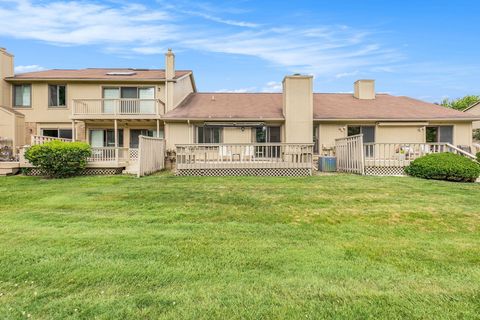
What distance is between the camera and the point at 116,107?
17.5 meters

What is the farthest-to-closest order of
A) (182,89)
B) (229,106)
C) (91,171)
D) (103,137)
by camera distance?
(182,89) < (229,106) < (103,137) < (91,171)

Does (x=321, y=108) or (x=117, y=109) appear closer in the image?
(x=117, y=109)

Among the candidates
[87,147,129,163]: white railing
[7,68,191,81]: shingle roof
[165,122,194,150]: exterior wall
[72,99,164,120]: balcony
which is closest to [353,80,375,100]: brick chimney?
[165,122,194,150]: exterior wall

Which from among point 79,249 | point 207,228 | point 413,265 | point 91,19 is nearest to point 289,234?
point 207,228

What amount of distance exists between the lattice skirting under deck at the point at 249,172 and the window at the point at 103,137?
7915mm

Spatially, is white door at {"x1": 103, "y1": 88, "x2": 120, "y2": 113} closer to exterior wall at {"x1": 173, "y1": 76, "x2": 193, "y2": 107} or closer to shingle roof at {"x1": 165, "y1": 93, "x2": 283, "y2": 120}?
shingle roof at {"x1": 165, "y1": 93, "x2": 283, "y2": 120}

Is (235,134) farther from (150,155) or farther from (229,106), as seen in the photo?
(150,155)

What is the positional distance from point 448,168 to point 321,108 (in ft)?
27.9

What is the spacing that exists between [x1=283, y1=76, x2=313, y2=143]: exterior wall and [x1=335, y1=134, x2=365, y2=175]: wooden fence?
5.45 ft

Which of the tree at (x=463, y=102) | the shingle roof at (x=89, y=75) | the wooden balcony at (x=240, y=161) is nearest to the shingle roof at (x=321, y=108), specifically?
the shingle roof at (x=89, y=75)

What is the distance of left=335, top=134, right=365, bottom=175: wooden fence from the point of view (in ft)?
44.2

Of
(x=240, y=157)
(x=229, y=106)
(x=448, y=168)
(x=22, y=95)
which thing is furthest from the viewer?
(x=229, y=106)

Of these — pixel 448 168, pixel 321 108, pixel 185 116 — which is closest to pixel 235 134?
pixel 185 116

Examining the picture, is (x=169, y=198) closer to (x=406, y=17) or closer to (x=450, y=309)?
(x=450, y=309)
